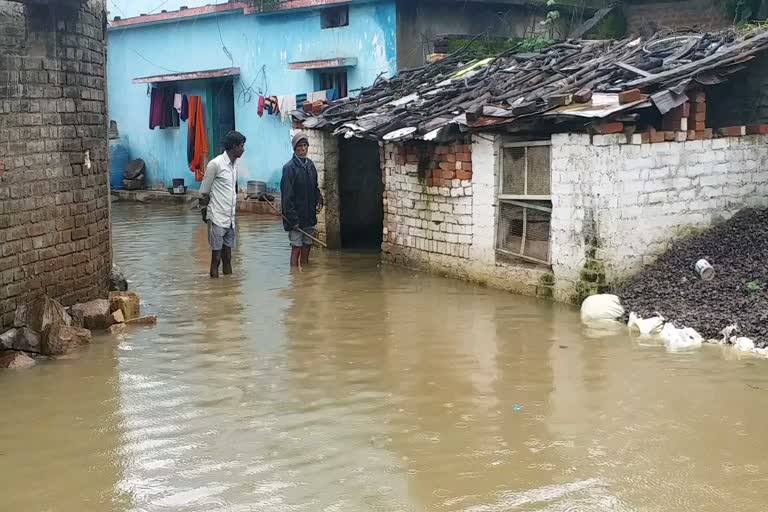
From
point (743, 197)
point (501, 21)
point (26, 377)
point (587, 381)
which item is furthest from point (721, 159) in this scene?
point (501, 21)

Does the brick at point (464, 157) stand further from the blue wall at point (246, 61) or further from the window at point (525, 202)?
the blue wall at point (246, 61)

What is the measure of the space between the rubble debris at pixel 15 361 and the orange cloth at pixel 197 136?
1367 centimetres

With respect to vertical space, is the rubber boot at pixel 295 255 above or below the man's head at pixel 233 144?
below

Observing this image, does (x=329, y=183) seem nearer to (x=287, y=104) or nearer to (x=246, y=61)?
(x=287, y=104)

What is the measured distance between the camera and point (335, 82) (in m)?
18.0

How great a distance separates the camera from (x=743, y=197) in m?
10.1

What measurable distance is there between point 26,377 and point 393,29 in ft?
34.8

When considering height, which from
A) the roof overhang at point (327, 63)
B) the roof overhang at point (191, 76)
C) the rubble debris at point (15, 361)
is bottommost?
the rubble debris at point (15, 361)

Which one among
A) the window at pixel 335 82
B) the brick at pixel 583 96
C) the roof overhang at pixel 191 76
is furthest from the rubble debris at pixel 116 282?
the roof overhang at pixel 191 76

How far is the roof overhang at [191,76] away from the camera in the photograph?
1992 cm

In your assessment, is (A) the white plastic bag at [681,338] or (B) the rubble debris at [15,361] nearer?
(B) the rubble debris at [15,361]

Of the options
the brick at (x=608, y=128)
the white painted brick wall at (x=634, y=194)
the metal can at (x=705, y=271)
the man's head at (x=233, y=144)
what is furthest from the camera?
the man's head at (x=233, y=144)

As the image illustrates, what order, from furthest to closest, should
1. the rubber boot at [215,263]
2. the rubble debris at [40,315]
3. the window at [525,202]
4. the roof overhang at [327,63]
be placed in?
1. the roof overhang at [327,63]
2. the rubber boot at [215,263]
3. the window at [525,202]
4. the rubble debris at [40,315]

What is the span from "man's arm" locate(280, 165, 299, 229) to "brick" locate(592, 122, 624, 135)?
4122mm
